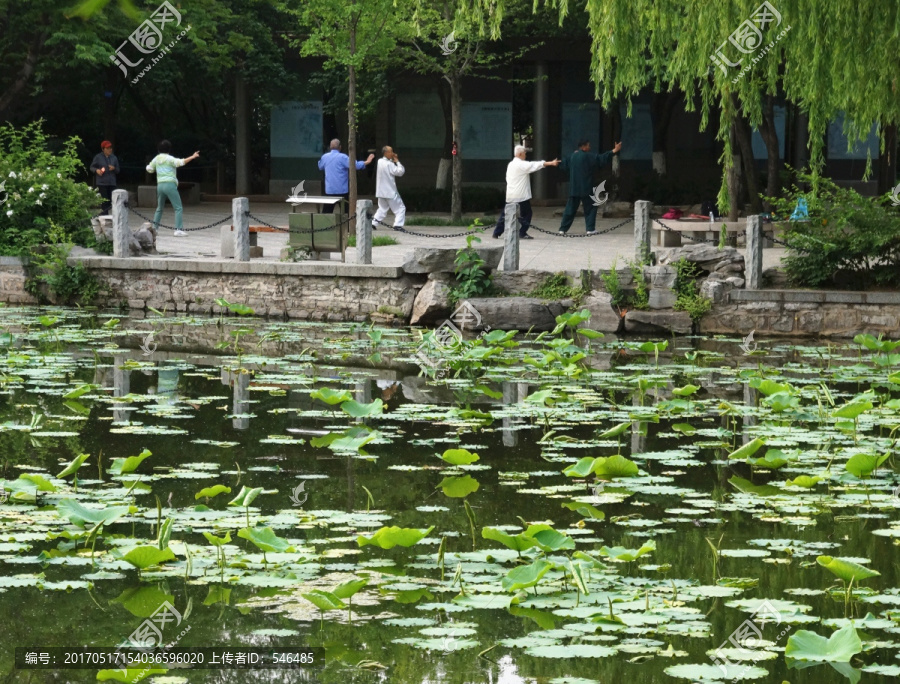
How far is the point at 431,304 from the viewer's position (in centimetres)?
1488

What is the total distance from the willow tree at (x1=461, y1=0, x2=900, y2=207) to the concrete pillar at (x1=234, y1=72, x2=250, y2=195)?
1863 cm

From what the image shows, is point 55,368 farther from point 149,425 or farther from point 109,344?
point 149,425

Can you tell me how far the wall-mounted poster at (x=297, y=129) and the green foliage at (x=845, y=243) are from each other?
59.4 ft

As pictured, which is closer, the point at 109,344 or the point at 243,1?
the point at 109,344

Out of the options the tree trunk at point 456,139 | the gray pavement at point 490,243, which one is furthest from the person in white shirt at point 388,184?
the tree trunk at point 456,139

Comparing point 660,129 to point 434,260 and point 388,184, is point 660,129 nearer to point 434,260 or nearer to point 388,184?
point 388,184

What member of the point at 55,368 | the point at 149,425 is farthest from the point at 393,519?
the point at 55,368

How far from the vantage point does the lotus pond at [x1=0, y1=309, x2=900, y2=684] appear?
4.65 m

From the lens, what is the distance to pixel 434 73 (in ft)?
92.5

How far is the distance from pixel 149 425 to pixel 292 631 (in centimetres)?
417

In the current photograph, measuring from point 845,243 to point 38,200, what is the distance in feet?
33.3

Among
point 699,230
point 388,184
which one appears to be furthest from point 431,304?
point 388,184

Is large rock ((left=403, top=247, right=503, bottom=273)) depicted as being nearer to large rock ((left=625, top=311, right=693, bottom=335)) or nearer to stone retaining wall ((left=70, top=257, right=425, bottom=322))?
stone retaining wall ((left=70, top=257, right=425, bottom=322))

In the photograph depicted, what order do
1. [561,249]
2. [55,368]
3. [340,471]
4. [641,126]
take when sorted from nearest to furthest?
[340,471] < [55,368] < [561,249] < [641,126]
